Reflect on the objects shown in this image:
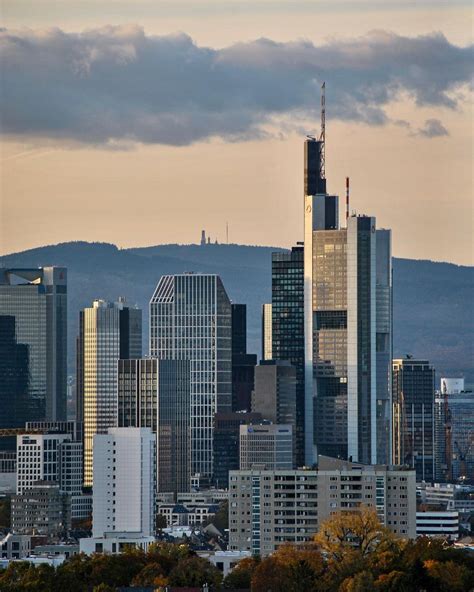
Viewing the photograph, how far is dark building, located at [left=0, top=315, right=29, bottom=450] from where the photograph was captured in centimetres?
19062

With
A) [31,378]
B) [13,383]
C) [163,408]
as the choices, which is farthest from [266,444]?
[31,378]

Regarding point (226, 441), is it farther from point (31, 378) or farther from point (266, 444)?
point (31, 378)

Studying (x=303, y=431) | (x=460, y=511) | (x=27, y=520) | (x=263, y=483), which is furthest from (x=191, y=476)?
(x=263, y=483)

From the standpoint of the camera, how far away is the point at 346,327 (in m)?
179

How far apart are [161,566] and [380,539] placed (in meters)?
7.27

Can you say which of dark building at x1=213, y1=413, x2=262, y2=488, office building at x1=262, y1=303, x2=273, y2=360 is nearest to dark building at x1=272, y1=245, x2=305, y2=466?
office building at x1=262, y1=303, x2=273, y2=360

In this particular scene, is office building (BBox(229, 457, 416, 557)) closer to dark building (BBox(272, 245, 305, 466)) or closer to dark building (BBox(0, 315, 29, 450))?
dark building (BBox(272, 245, 305, 466))

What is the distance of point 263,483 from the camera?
357 feet

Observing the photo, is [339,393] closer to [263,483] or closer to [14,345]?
[14,345]

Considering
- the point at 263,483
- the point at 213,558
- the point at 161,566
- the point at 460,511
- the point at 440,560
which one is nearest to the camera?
the point at 440,560

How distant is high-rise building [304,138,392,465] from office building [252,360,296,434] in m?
1.41

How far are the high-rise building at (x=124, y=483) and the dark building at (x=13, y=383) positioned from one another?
4983 centimetres

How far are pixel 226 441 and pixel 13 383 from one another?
1806 cm

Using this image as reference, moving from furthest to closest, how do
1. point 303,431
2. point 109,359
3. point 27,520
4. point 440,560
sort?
point 109,359
point 303,431
point 27,520
point 440,560
